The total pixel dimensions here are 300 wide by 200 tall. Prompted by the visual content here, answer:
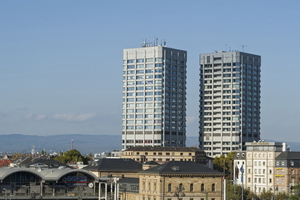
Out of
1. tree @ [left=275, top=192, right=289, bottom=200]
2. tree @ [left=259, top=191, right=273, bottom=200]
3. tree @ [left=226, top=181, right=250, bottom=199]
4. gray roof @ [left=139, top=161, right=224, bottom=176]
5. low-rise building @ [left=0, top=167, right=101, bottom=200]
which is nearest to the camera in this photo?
gray roof @ [left=139, top=161, right=224, bottom=176]

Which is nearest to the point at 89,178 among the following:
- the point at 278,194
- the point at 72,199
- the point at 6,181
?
the point at 72,199

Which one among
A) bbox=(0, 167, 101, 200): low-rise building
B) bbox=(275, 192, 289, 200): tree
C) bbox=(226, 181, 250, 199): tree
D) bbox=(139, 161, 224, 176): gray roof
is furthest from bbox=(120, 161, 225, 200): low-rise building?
bbox=(275, 192, 289, 200): tree

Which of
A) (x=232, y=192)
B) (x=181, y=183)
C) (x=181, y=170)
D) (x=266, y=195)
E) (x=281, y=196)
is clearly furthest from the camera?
(x=266, y=195)

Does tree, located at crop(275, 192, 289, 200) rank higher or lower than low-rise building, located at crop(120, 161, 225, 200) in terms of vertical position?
lower

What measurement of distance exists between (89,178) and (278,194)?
6160 cm

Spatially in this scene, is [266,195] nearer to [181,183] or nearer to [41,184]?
[181,183]

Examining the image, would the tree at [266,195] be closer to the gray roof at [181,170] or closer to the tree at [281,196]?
the tree at [281,196]

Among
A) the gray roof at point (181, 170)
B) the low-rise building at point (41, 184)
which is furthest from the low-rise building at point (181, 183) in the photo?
the low-rise building at point (41, 184)

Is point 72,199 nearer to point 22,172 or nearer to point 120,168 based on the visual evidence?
point 22,172

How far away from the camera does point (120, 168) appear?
653 feet

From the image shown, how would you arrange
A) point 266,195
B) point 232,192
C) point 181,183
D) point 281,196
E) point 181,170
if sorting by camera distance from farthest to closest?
point 266,195, point 281,196, point 232,192, point 181,170, point 181,183

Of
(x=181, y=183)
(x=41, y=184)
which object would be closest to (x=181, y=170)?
(x=181, y=183)

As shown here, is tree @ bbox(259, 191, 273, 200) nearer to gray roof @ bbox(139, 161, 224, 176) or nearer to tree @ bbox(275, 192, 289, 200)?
tree @ bbox(275, 192, 289, 200)

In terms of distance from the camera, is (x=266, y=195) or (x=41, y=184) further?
(x=266, y=195)
